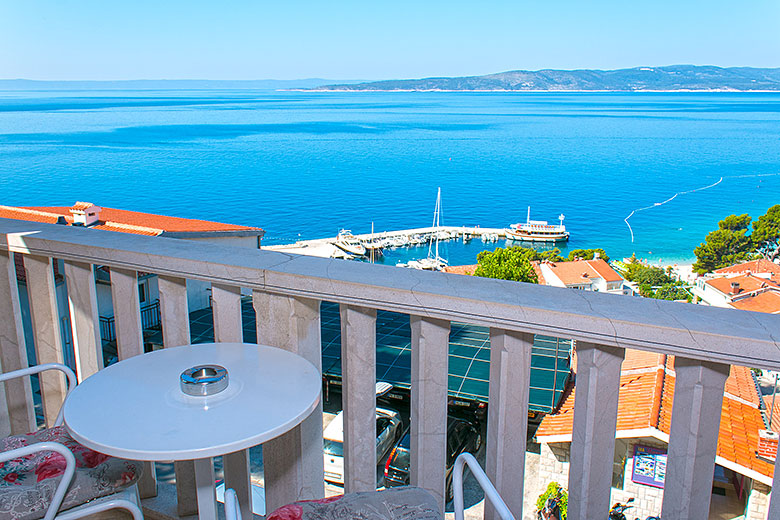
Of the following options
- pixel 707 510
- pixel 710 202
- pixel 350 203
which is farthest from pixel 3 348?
pixel 710 202

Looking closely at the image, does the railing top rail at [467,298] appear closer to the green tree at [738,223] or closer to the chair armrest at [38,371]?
the chair armrest at [38,371]

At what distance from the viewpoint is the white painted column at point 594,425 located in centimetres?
98

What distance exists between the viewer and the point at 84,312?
1532mm

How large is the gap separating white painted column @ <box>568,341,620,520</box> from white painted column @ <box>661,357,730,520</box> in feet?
0.31

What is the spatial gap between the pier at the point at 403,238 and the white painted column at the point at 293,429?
114 ft

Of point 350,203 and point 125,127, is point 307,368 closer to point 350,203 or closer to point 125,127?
point 350,203

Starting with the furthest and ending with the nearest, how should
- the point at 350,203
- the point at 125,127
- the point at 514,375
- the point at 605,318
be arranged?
the point at 125,127
the point at 350,203
the point at 514,375
the point at 605,318

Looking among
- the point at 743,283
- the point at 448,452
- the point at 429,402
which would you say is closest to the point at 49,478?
the point at 429,402

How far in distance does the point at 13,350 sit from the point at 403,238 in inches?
1543

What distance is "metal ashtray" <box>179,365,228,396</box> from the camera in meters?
1.08

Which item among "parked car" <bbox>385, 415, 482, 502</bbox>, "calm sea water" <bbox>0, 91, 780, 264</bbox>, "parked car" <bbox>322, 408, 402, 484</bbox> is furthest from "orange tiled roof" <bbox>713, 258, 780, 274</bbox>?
"parked car" <bbox>385, 415, 482, 502</bbox>

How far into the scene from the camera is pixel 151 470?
1607mm

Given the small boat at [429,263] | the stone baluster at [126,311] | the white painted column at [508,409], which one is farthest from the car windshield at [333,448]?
the small boat at [429,263]

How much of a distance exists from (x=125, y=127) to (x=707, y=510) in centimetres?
9939
